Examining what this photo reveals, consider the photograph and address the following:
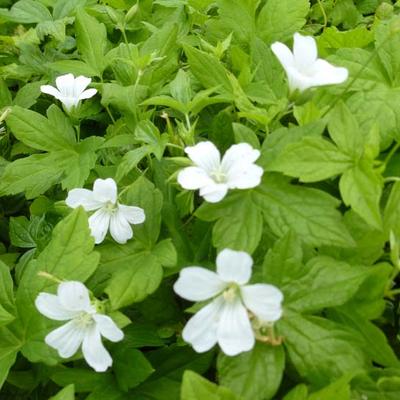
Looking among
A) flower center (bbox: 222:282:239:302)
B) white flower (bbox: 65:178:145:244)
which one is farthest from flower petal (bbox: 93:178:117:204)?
flower center (bbox: 222:282:239:302)

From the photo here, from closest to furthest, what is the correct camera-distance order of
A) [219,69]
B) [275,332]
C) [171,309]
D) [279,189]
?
[275,332]
[279,189]
[171,309]
[219,69]

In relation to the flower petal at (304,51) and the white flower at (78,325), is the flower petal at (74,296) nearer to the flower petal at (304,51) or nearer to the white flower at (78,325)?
the white flower at (78,325)

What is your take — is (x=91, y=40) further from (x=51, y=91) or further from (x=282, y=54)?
(x=282, y=54)

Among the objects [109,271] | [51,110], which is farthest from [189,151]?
[51,110]

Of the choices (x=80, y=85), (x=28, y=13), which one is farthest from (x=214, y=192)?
(x=28, y=13)

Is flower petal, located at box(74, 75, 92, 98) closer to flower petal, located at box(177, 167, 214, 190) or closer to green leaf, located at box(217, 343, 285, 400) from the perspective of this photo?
flower petal, located at box(177, 167, 214, 190)

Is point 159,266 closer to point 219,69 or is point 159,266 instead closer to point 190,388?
point 190,388
